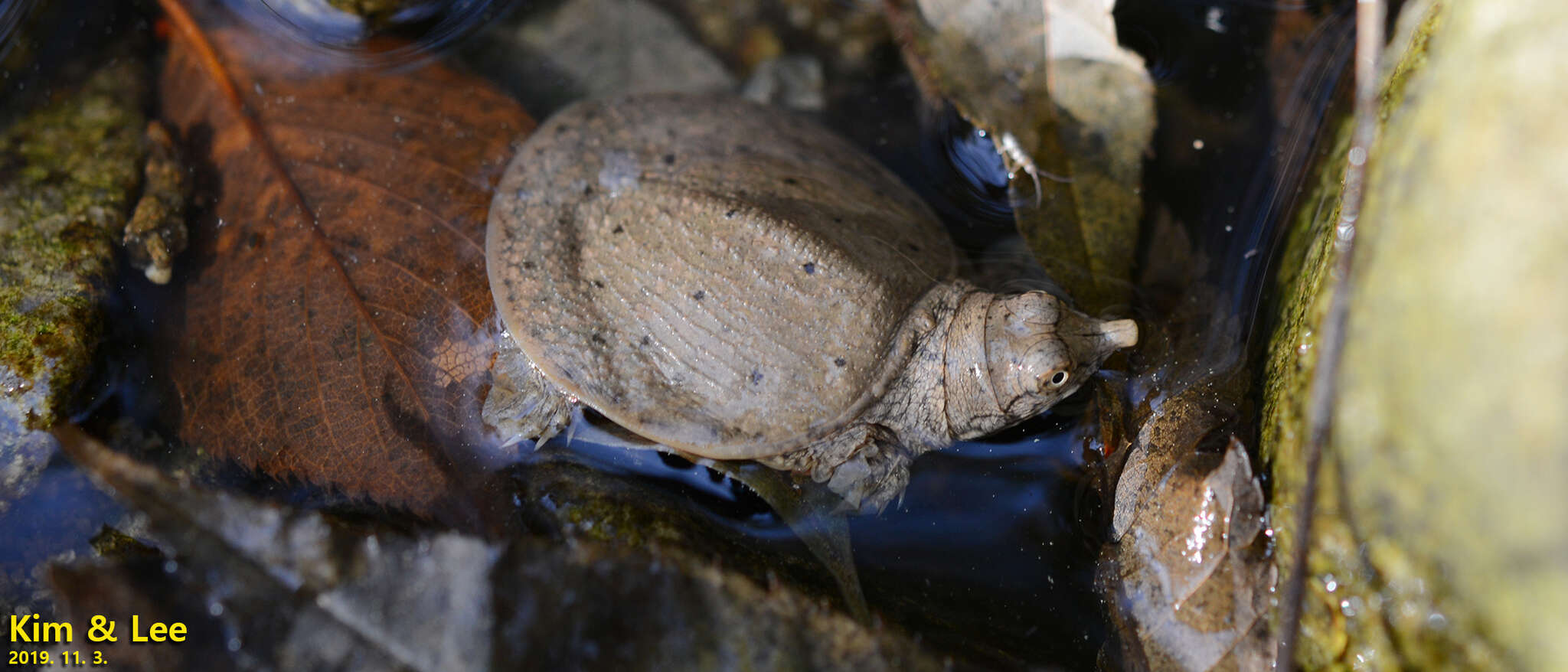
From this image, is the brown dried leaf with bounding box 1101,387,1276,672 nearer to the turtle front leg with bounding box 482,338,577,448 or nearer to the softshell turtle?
the softshell turtle

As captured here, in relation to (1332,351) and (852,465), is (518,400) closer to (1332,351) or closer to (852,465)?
(852,465)

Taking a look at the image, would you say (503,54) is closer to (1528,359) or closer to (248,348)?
(248,348)

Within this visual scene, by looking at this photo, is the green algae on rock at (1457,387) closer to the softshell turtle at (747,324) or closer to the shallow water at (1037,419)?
the shallow water at (1037,419)

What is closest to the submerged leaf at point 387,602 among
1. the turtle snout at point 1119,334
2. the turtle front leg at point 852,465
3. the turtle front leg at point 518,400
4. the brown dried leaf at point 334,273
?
the brown dried leaf at point 334,273

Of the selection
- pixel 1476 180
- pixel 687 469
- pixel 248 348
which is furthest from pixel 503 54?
pixel 1476 180

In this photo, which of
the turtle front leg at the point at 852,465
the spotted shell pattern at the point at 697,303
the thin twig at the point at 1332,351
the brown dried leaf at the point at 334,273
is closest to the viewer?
the thin twig at the point at 1332,351

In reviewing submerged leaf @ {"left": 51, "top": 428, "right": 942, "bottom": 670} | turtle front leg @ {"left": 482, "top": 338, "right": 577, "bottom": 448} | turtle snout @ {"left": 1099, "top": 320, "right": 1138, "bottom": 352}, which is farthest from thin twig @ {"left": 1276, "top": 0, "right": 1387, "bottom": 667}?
turtle front leg @ {"left": 482, "top": 338, "right": 577, "bottom": 448}

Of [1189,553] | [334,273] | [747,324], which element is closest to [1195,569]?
[1189,553]
